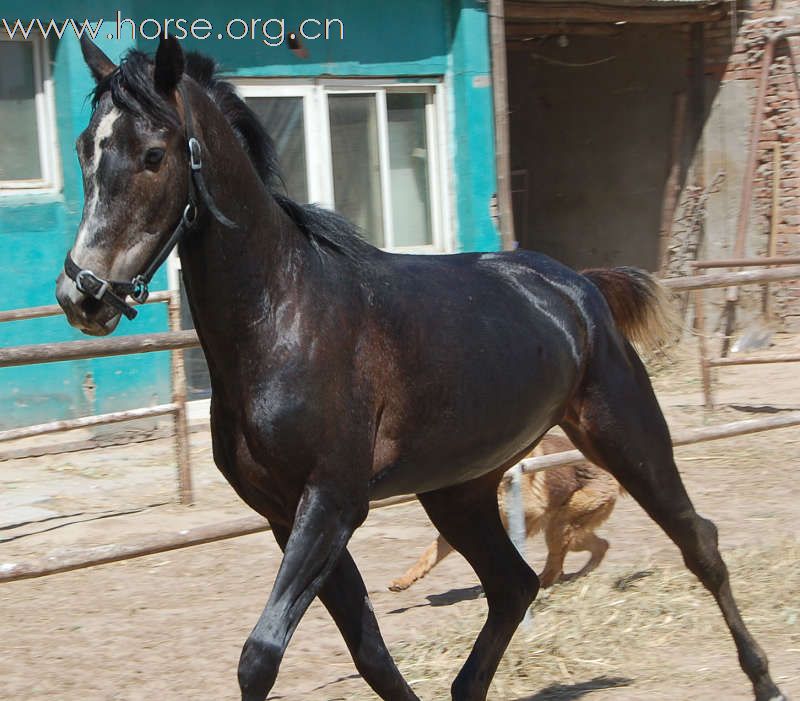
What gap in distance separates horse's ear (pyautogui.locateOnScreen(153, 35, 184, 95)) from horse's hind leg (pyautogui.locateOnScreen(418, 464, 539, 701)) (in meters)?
1.65

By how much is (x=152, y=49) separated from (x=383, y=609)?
17.0ft

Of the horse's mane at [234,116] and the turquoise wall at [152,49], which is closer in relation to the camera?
the horse's mane at [234,116]

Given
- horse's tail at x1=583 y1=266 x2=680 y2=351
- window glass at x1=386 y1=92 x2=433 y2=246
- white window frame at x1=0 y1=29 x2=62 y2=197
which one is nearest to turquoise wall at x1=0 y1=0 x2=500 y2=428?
white window frame at x1=0 y1=29 x2=62 y2=197

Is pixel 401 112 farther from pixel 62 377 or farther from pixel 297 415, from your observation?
pixel 297 415

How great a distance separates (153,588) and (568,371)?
2.62 m

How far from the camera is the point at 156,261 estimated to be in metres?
2.91

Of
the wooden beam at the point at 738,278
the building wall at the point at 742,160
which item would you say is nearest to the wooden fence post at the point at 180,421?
the wooden beam at the point at 738,278

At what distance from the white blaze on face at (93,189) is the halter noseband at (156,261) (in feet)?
0.11

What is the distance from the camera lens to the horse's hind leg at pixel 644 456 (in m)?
3.99

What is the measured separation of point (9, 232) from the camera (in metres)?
8.25

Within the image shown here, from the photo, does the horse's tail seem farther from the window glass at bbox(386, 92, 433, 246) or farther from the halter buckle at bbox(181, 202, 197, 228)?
the window glass at bbox(386, 92, 433, 246)

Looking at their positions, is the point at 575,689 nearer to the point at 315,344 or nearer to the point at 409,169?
the point at 315,344

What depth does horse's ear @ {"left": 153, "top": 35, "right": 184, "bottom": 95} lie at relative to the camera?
287 centimetres

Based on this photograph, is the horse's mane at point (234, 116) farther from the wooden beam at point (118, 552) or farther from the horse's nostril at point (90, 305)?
the wooden beam at point (118, 552)
